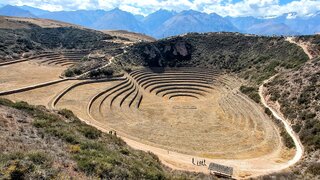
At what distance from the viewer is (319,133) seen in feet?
117

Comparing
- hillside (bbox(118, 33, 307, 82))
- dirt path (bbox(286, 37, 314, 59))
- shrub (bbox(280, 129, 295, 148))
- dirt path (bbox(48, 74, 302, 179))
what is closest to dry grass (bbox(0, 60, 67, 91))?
hillside (bbox(118, 33, 307, 82))

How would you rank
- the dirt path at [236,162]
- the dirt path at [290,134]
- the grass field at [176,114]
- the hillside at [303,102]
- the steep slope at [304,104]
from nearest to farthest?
the dirt path at [236,162] < the steep slope at [304,104] < the dirt path at [290,134] < the hillside at [303,102] < the grass field at [176,114]

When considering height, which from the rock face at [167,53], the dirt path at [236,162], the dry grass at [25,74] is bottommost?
the dirt path at [236,162]

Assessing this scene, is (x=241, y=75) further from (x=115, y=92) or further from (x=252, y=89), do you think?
(x=115, y=92)

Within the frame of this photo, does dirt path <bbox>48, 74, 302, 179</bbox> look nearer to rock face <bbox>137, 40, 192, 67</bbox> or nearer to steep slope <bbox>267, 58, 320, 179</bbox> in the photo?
steep slope <bbox>267, 58, 320, 179</bbox>

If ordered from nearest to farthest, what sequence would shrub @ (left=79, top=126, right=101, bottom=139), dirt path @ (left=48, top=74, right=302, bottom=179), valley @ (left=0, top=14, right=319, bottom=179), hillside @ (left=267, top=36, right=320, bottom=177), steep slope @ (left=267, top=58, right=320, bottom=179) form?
shrub @ (left=79, top=126, right=101, bottom=139) < valley @ (left=0, top=14, right=319, bottom=179) < dirt path @ (left=48, top=74, right=302, bottom=179) < steep slope @ (left=267, top=58, right=320, bottom=179) < hillside @ (left=267, top=36, right=320, bottom=177)

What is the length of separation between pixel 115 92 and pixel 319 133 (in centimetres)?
3166

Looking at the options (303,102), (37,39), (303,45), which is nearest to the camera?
(303,102)

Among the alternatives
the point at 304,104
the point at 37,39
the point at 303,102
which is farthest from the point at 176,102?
the point at 37,39

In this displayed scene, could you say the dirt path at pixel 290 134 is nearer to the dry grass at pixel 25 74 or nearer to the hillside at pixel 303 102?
the hillside at pixel 303 102

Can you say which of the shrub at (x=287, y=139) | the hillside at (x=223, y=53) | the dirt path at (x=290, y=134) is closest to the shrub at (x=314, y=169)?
the dirt path at (x=290, y=134)

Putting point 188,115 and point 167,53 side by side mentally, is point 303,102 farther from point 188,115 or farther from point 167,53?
point 167,53

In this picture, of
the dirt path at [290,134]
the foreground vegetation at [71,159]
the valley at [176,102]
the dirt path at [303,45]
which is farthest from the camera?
the dirt path at [303,45]

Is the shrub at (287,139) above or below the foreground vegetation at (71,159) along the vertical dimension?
below
